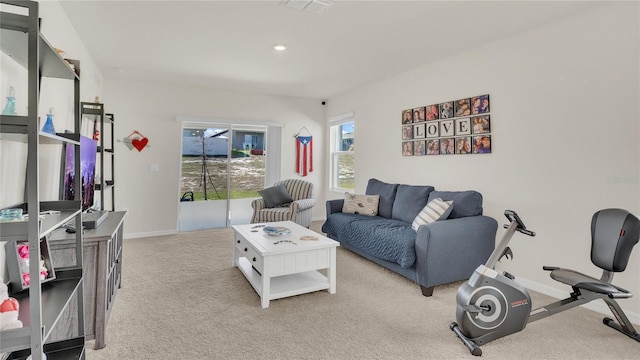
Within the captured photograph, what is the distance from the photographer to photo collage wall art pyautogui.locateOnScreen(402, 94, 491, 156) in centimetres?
342

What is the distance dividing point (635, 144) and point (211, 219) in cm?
542

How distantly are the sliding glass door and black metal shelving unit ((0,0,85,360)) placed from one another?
375 cm

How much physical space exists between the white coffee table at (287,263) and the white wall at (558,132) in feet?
6.04

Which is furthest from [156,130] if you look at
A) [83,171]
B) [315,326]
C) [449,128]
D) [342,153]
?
[449,128]

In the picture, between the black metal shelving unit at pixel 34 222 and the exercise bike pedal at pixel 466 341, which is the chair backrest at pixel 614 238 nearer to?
the exercise bike pedal at pixel 466 341

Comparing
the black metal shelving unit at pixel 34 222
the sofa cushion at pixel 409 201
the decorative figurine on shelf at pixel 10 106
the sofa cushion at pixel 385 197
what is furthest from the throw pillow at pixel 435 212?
the decorative figurine on shelf at pixel 10 106

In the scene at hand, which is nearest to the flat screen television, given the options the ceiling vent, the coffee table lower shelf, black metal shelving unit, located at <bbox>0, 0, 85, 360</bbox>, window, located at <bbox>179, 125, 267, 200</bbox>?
black metal shelving unit, located at <bbox>0, 0, 85, 360</bbox>

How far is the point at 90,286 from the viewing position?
2.02 metres

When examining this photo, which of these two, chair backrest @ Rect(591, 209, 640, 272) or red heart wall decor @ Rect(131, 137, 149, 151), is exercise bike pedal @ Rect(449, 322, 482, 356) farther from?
red heart wall decor @ Rect(131, 137, 149, 151)

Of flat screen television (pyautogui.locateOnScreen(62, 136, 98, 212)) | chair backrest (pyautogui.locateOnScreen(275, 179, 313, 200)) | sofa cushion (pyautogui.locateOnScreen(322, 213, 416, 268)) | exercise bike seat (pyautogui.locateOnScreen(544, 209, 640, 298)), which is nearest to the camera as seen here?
exercise bike seat (pyautogui.locateOnScreen(544, 209, 640, 298))

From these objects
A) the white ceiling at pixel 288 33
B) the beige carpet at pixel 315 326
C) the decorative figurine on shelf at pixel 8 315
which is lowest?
the beige carpet at pixel 315 326

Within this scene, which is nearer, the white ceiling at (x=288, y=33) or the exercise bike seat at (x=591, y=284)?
the exercise bike seat at (x=591, y=284)

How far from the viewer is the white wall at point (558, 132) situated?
2.45 metres

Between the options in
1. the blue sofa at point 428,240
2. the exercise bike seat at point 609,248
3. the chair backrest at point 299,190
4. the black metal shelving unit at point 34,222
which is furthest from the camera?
the chair backrest at point 299,190
